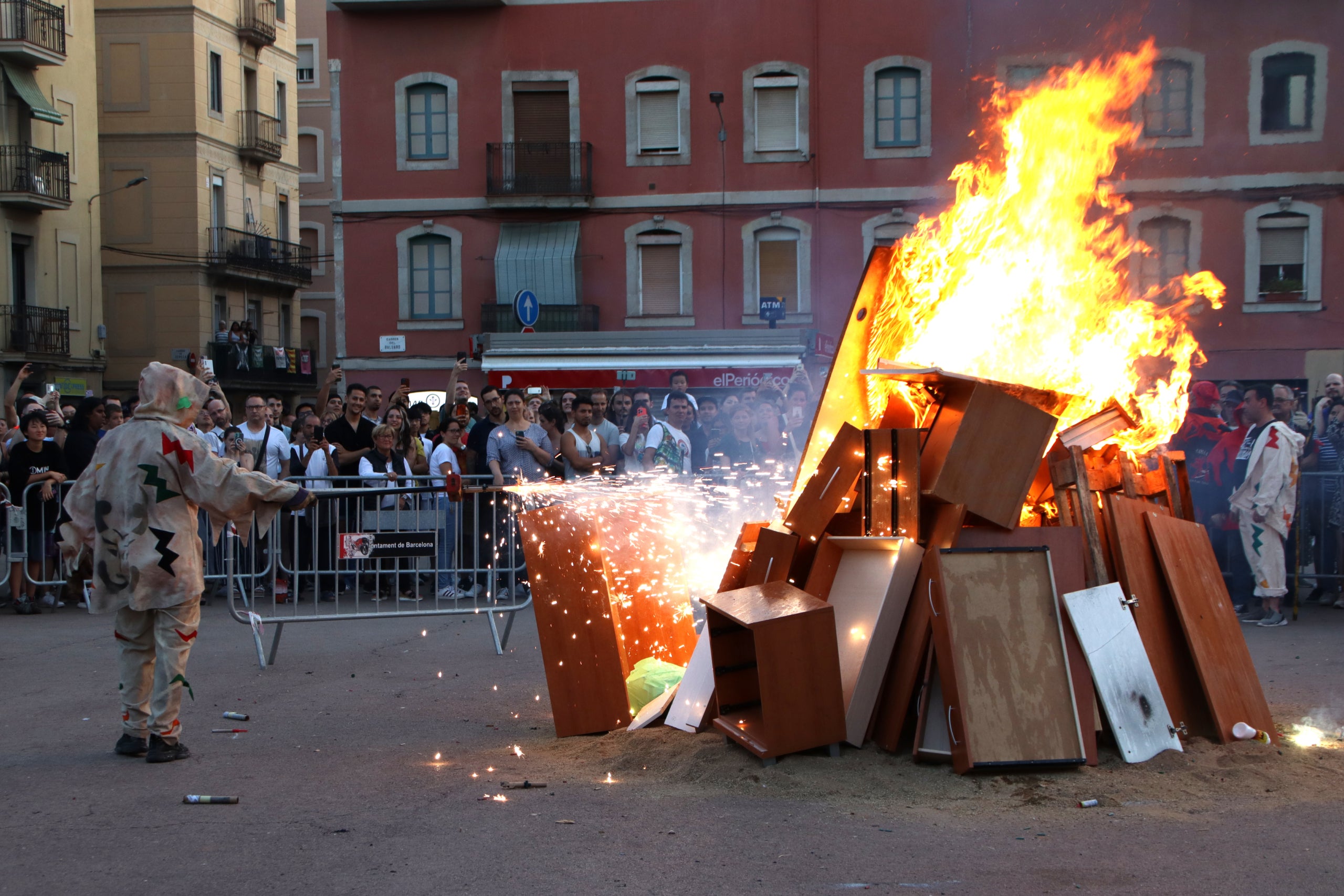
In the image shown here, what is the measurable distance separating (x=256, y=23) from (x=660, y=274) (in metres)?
19.9

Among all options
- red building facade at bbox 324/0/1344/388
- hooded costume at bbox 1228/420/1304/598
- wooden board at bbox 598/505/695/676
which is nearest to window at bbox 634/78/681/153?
red building facade at bbox 324/0/1344/388

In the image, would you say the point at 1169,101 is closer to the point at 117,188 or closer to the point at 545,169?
the point at 545,169

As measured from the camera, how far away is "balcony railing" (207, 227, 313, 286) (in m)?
38.9

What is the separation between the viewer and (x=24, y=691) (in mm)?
8227

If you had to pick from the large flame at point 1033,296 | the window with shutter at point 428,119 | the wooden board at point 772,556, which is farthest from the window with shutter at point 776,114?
the wooden board at point 772,556

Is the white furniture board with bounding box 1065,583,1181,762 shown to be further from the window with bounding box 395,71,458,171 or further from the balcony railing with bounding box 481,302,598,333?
the window with bounding box 395,71,458,171

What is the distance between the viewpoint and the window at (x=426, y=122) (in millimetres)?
28375

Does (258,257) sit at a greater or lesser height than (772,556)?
greater

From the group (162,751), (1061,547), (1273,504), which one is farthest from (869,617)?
(1273,504)

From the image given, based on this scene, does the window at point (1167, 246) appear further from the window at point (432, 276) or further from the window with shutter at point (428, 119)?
the window with shutter at point (428, 119)

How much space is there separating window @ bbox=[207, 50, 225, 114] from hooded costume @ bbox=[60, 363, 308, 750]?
3517 centimetres

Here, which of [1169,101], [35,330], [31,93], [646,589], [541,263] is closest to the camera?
[646,589]

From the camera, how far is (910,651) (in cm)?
605

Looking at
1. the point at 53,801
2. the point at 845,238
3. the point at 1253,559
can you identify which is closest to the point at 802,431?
the point at 1253,559
